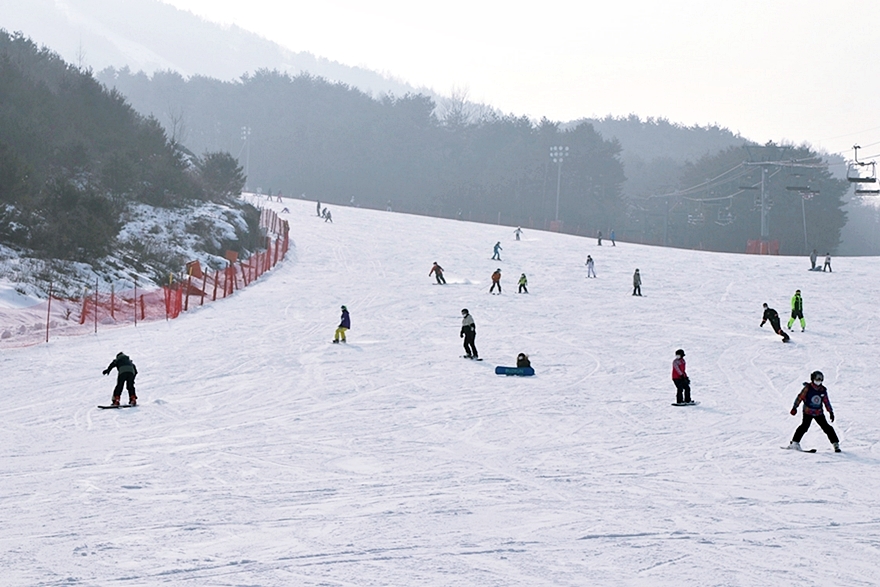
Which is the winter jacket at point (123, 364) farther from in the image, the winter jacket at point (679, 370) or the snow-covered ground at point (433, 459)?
the winter jacket at point (679, 370)

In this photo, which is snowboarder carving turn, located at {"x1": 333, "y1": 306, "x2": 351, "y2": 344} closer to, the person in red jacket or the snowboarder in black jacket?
the snowboarder in black jacket

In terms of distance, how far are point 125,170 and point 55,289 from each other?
746 inches

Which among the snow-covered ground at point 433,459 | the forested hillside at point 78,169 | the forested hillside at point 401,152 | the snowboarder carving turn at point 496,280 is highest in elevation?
the forested hillside at point 401,152

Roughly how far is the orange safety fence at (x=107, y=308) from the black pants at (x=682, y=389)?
15.6 meters

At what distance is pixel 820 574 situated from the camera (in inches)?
336

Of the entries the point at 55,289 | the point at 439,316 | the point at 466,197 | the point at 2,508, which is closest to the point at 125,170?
the point at 55,289

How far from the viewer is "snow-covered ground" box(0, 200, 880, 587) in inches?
344

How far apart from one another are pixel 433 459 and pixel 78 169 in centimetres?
3989

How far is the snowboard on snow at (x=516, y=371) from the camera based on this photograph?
2097cm

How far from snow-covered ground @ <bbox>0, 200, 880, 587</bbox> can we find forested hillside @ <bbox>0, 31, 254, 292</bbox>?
8.26 meters

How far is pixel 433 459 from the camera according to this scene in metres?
13.0

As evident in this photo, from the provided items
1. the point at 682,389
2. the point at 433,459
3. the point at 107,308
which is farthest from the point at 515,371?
the point at 107,308

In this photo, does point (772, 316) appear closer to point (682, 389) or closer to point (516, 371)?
point (516, 371)

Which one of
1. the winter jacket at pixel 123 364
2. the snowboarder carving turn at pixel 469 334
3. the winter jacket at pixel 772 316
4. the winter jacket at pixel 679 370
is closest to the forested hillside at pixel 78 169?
the snowboarder carving turn at pixel 469 334
